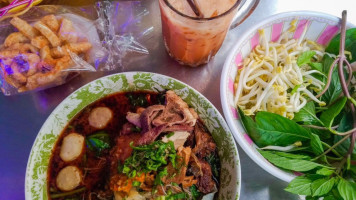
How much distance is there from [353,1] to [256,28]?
847 millimetres

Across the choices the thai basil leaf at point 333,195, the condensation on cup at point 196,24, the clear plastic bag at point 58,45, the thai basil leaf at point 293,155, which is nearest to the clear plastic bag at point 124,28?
the clear plastic bag at point 58,45

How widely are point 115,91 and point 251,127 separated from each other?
58cm

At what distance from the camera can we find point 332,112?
1.29 metres

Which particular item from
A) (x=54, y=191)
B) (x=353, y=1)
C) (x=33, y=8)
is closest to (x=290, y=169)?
(x=54, y=191)

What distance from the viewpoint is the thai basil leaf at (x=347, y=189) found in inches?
44.4

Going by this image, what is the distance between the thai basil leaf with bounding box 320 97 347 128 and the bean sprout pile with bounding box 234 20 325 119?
0.05 meters

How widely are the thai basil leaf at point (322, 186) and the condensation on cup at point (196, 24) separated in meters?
0.70

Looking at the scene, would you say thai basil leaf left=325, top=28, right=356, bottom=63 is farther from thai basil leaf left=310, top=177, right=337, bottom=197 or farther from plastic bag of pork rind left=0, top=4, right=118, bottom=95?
plastic bag of pork rind left=0, top=4, right=118, bottom=95

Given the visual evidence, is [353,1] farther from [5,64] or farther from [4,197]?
[4,197]

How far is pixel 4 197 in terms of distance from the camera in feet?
4.64

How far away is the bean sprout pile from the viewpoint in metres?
1.32

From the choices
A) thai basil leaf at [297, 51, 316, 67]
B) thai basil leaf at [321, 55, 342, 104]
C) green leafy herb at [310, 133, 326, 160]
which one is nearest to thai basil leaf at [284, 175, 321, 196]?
green leafy herb at [310, 133, 326, 160]

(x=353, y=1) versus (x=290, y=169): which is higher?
(x=353, y=1)

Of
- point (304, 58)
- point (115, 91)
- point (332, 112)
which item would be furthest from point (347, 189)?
point (115, 91)
